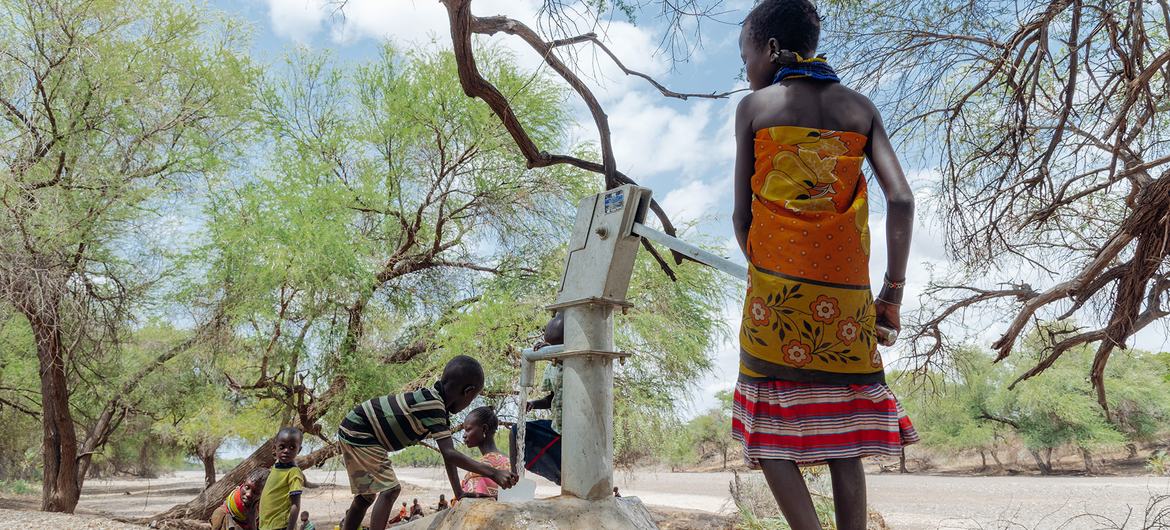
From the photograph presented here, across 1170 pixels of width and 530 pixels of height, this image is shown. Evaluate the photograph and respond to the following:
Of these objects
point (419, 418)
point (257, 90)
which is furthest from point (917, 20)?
point (257, 90)

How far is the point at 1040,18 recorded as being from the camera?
156 inches

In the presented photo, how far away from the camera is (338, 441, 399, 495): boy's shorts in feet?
10.9

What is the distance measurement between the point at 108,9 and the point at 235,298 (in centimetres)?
403

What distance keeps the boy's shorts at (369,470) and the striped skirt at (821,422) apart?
2197mm

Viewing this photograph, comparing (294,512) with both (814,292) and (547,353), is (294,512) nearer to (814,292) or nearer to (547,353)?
(547,353)

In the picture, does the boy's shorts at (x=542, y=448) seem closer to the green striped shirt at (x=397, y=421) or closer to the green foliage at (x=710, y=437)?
the green striped shirt at (x=397, y=421)

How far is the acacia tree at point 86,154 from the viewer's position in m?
8.59

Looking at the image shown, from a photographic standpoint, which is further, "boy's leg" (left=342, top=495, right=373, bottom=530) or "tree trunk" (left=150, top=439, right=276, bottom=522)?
"tree trunk" (left=150, top=439, right=276, bottom=522)

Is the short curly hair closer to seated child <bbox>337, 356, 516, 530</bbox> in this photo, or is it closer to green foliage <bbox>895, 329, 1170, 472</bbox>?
seated child <bbox>337, 356, 516, 530</bbox>

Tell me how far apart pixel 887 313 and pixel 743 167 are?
1.47ft

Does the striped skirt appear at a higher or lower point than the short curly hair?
lower

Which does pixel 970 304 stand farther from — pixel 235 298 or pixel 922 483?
pixel 922 483

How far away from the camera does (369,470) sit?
3.37 m

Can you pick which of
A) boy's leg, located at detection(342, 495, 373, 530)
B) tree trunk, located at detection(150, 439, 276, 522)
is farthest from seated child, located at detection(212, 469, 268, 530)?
tree trunk, located at detection(150, 439, 276, 522)
